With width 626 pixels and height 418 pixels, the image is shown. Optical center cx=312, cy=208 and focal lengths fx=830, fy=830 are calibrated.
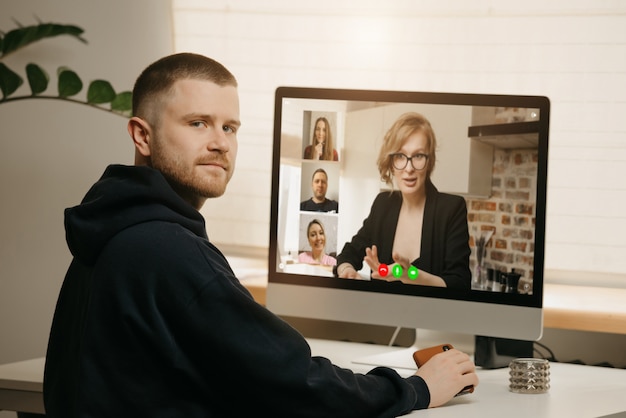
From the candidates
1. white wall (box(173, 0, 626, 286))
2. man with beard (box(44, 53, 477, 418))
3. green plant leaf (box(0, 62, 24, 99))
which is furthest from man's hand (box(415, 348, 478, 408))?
green plant leaf (box(0, 62, 24, 99))

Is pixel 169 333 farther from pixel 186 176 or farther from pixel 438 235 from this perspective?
pixel 438 235

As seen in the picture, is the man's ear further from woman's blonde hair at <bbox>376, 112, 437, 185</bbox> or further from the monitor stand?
the monitor stand

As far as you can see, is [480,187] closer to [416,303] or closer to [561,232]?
[416,303]

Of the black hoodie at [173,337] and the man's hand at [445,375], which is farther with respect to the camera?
the man's hand at [445,375]

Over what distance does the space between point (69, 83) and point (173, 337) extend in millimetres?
1606

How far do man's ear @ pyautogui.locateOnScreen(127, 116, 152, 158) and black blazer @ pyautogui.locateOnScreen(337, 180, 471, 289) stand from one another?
0.72 metres

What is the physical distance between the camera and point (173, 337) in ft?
3.97

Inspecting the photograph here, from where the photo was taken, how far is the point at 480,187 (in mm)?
1958

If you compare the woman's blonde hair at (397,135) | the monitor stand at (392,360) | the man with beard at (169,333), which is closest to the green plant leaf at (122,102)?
the woman's blonde hair at (397,135)

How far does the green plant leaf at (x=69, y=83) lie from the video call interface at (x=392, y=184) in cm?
83

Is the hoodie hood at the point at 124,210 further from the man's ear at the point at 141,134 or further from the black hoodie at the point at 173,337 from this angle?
the man's ear at the point at 141,134

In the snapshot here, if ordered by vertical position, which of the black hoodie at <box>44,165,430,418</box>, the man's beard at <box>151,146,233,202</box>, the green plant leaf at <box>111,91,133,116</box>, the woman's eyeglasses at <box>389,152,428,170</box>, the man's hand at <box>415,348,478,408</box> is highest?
the green plant leaf at <box>111,91,133,116</box>

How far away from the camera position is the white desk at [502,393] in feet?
5.17

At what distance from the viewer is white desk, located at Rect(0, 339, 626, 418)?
1.58 metres
